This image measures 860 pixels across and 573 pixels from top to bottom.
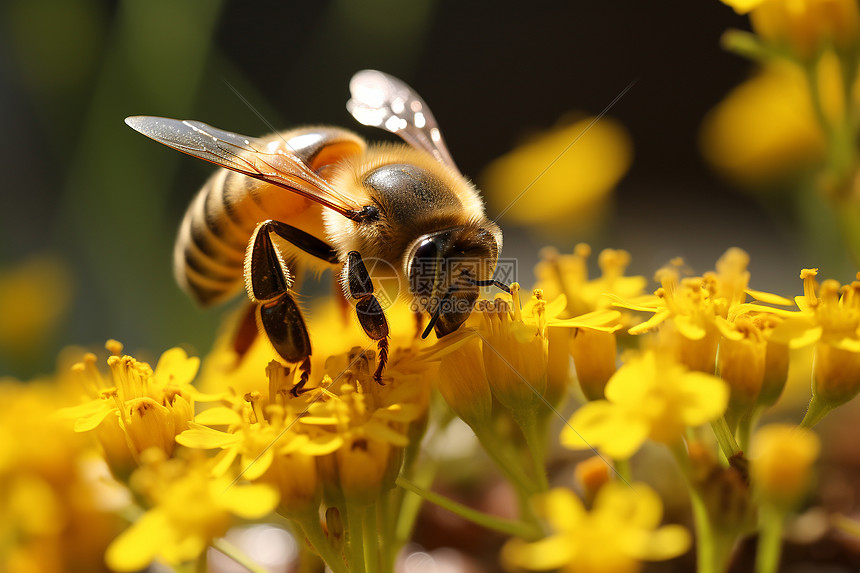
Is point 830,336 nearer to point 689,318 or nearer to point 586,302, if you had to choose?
point 689,318

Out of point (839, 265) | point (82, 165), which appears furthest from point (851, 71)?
point (82, 165)

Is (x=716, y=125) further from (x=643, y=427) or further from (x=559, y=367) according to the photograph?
(x=643, y=427)

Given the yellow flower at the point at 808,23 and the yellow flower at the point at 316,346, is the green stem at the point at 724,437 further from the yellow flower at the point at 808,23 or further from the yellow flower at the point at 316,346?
the yellow flower at the point at 808,23

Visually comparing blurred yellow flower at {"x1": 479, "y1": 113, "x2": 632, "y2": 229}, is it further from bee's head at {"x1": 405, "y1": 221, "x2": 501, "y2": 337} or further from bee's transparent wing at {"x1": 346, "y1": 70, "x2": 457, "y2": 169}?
bee's head at {"x1": 405, "y1": 221, "x2": 501, "y2": 337}

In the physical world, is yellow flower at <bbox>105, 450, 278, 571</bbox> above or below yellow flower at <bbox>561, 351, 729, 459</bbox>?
below

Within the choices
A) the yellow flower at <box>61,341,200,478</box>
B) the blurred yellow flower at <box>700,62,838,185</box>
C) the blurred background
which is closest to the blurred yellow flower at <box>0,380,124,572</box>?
the yellow flower at <box>61,341,200,478</box>
